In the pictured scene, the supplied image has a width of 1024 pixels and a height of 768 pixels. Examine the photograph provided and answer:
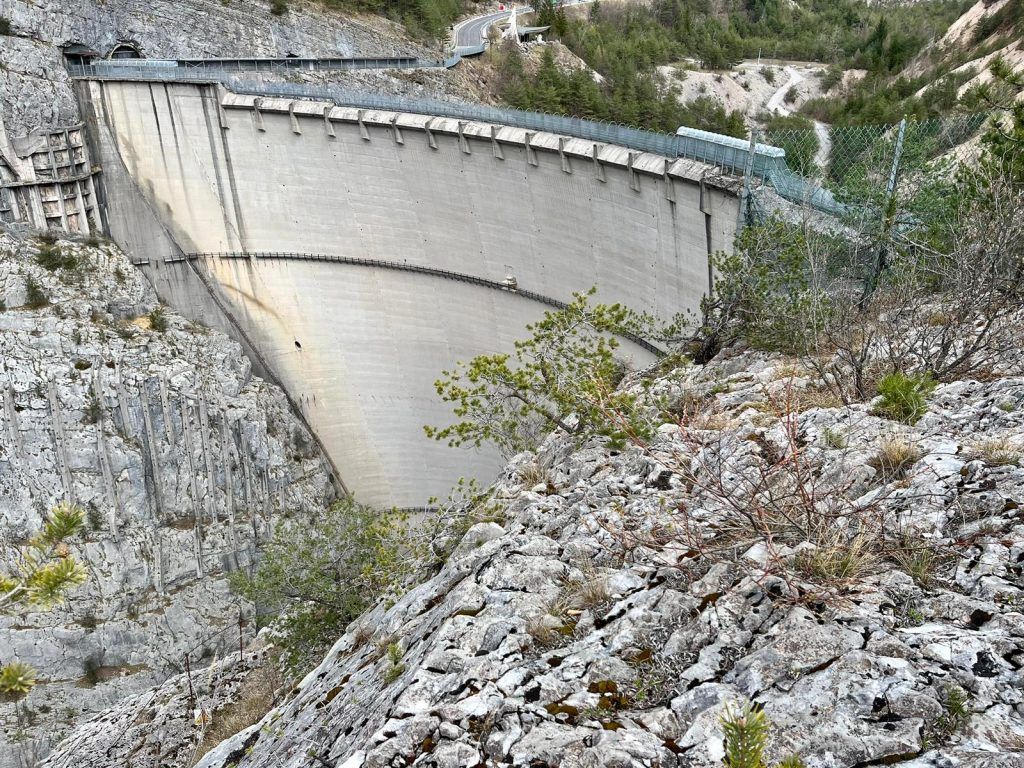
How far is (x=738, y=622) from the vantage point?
Result: 396 cm

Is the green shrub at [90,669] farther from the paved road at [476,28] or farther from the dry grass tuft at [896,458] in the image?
the paved road at [476,28]

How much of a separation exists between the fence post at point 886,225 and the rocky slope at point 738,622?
12.5 ft

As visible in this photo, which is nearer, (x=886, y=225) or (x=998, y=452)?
(x=998, y=452)

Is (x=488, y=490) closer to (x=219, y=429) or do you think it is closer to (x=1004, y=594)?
(x=1004, y=594)

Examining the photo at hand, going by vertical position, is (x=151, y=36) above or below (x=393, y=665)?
above

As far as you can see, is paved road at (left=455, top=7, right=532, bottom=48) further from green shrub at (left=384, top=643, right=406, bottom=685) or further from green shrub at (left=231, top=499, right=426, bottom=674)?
green shrub at (left=384, top=643, right=406, bottom=685)

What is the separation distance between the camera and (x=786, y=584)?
3.98 metres

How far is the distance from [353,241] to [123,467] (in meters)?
10.8

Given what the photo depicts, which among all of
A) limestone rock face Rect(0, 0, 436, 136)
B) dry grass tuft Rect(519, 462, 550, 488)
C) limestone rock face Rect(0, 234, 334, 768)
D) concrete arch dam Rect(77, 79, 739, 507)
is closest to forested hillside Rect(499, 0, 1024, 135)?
limestone rock face Rect(0, 0, 436, 136)

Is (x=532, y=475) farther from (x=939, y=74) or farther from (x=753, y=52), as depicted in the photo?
(x=753, y=52)

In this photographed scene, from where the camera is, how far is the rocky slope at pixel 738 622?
3.28m

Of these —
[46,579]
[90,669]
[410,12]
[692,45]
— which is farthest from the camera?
[692,45]

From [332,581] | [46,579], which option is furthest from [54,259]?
[46,579]

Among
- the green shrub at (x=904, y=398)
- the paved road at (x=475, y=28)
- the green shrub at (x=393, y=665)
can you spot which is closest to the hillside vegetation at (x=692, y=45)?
the paved road at (x=475, y=28)
